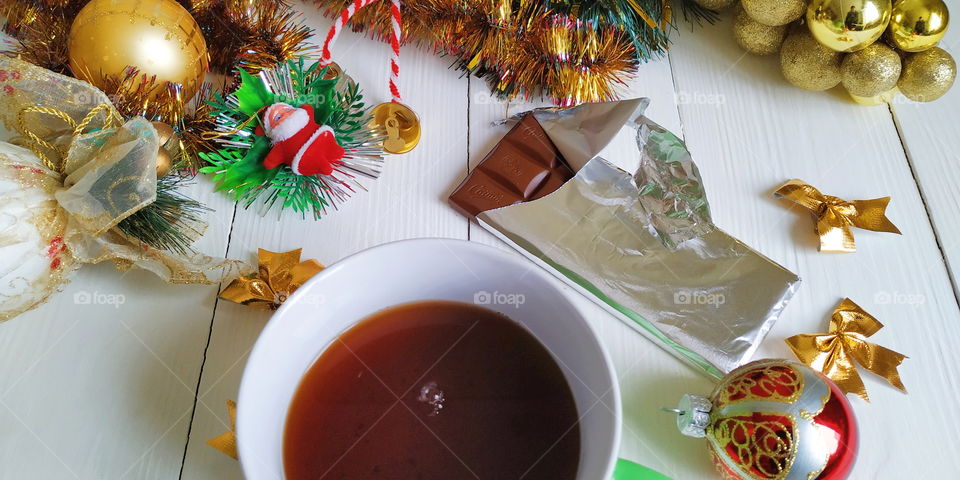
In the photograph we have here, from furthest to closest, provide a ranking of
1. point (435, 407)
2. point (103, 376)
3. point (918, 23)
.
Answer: point (918, 23), point (103, 376), point (435, 407)

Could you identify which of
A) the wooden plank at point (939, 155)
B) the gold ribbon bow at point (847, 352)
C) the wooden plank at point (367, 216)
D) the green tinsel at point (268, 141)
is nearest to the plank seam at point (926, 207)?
the wooden plank at point (939, 155)

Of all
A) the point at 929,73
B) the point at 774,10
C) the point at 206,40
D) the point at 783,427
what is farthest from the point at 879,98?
the point at 206,40

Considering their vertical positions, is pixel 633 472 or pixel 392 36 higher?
pixel 392 36

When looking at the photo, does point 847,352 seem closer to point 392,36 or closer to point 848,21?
point 848,21

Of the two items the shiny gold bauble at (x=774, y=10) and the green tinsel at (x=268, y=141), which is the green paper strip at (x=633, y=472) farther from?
the shiny gold bauble at (x=774, y=10)

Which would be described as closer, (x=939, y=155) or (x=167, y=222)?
(x=167, y=222)

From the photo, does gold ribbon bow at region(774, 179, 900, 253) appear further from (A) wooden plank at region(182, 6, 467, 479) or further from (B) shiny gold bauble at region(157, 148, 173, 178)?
(B) shiny gold bauble at region(157, 148, 173, 178)
